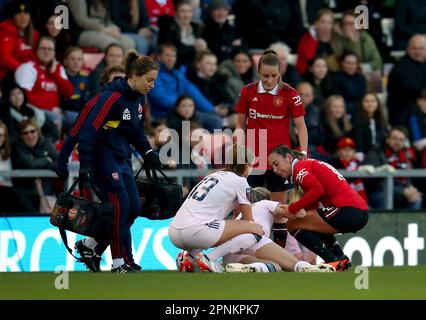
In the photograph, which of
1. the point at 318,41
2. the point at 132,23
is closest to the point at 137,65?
the point at 132,23

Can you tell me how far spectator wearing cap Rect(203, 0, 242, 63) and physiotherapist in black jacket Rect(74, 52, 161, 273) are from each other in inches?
269

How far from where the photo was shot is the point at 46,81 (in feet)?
56.9

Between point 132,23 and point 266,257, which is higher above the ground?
point 132,23

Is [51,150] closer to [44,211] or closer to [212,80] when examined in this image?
[44,211]

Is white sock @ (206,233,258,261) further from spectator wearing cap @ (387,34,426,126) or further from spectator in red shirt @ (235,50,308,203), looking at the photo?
spectator wearing cap @ (387,34,426,126)

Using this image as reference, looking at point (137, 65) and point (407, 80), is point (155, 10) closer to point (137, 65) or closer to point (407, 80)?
point (407, 80)

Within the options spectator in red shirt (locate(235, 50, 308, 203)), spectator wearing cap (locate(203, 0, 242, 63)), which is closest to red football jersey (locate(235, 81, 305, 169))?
spectator in red shirt (locate(235, 50, 308, 203))

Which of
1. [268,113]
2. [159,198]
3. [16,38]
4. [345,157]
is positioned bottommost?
[159,198]

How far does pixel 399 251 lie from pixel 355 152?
2.00 m

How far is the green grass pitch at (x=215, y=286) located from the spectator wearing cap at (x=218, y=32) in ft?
23.9

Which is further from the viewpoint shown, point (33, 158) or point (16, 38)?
point (16, 38)

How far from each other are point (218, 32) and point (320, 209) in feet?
22.2

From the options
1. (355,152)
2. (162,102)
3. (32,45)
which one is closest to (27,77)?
(32,45)

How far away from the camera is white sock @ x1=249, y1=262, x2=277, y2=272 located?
1262 centimetres
